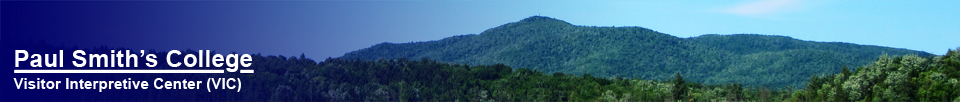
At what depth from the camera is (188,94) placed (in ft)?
174

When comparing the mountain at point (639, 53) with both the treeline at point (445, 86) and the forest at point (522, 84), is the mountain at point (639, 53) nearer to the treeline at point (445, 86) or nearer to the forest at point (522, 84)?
the treeline at point (445, 86)

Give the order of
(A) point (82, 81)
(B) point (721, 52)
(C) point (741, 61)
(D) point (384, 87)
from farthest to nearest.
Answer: (B) point (721, 52)
(C) point (741, 61)
(D) point (384, 87)
(A) point (82, 81)

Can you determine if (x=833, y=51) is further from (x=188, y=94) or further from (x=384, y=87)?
(x=188, y=94)

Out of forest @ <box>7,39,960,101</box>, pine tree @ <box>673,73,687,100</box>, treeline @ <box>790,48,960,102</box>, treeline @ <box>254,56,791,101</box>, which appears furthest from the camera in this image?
treeline @ <box>254,56,791,101</box>

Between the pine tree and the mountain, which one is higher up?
the mountain

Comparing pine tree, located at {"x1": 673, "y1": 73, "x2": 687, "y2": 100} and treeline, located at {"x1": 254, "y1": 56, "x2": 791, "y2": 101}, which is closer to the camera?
pine tree, located at {"x1": 673, "y1": 73, "x2": 687, "y2": 100}

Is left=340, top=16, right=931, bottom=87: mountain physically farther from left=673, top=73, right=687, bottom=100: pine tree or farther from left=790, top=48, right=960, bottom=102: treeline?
left=790, top=48, right=960, bottom=102: treeline

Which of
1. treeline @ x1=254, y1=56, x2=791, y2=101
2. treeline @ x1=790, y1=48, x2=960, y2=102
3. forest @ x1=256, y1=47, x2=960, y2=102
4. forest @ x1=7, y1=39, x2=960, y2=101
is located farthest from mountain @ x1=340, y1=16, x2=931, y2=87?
treeline @ x1=790, y1=48, x2=960, y2=102

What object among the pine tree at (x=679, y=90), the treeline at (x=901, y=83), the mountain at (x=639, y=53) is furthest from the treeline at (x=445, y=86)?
the mountain at (x=639, y=53)

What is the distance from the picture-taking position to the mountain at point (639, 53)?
307 feet

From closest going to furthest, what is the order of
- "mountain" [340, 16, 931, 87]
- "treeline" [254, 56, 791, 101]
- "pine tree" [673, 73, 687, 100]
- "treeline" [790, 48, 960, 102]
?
"treeline" [790, 48, 960, 102]
"pine tree" [673, 73, 687, 100]
"treeline" [254, 56, 791, 101]
"mountain" [340, 16, 931, 87]

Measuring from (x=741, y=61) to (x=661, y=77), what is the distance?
7920 millimetres

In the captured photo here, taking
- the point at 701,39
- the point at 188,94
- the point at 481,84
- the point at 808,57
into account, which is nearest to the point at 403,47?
the point at 701,39

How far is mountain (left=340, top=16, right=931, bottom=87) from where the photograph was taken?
307 feet
